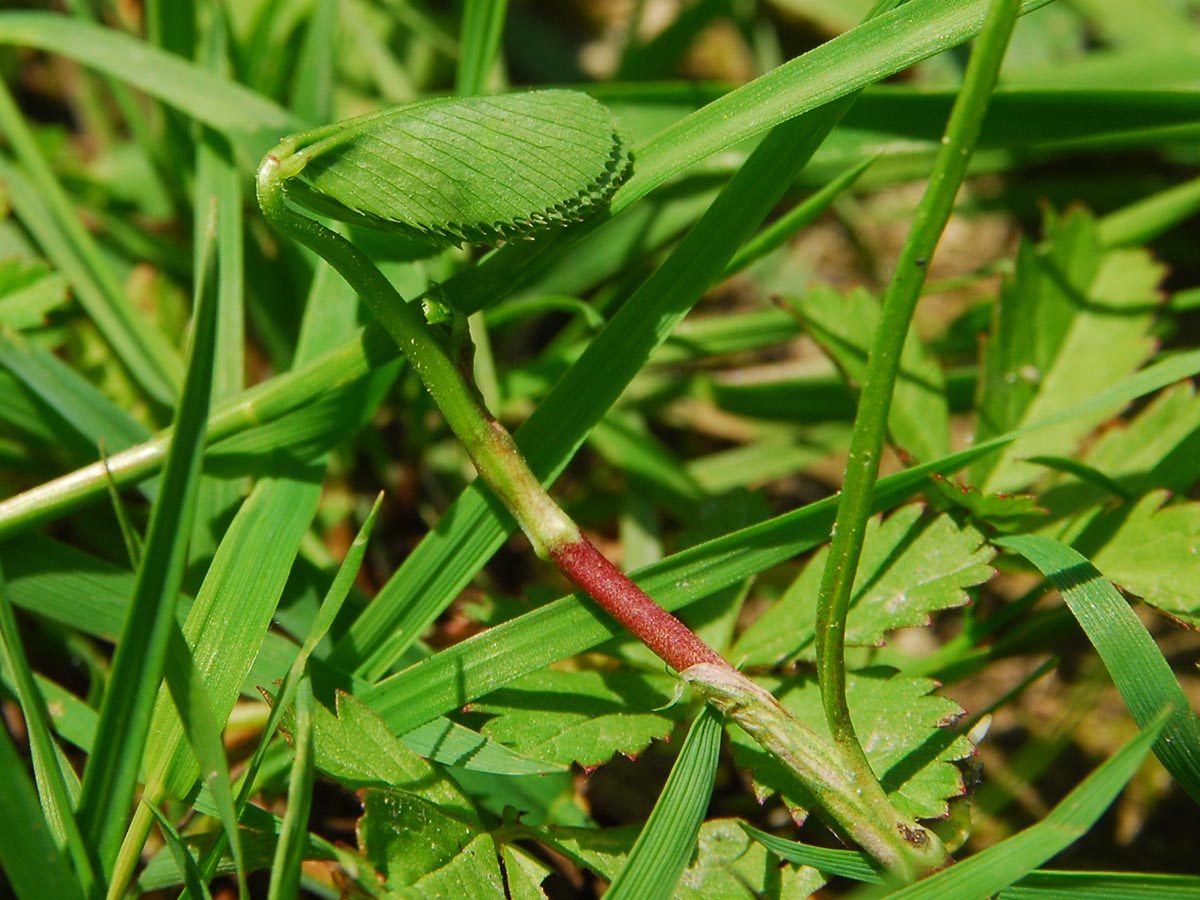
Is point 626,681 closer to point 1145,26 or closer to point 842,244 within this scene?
point 842,244

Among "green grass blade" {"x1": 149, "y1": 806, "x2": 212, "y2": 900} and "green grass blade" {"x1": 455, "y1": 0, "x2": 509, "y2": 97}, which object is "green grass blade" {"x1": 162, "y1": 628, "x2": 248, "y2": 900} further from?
"green grass blade" {"x1": 455, "y1": 0, "x2": 509, "y2": 97}

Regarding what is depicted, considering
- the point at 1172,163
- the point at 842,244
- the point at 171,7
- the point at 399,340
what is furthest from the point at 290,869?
the point at 1172,163

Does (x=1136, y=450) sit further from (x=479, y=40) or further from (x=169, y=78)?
(x=169, y=78)

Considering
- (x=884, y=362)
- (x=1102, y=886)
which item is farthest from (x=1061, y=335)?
(x=1102, y=886)

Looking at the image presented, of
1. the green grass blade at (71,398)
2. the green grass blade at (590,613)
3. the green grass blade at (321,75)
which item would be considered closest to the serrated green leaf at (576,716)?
the green grass blade at (590,613)

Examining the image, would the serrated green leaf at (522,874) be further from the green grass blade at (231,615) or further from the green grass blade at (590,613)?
the green grass blade at (231,615)

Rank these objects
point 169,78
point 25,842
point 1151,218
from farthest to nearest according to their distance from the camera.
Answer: point 1151,218
point 169,78
point 25,842

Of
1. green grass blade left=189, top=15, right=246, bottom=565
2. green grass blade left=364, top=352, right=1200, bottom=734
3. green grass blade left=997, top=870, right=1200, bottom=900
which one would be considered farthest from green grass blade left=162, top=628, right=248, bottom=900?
green grass blade left=997, top=870, right=1200, bottom=900

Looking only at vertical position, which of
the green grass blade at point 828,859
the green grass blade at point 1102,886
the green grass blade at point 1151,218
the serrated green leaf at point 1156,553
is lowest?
the green grass blade at point 1102,886
